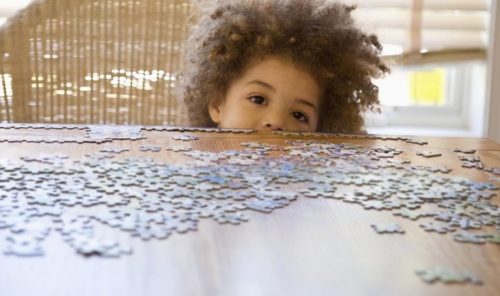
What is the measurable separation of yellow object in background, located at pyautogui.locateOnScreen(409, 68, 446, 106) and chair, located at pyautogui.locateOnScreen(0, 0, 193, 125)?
1.17m

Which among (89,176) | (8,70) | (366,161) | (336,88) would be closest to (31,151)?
(89,176)

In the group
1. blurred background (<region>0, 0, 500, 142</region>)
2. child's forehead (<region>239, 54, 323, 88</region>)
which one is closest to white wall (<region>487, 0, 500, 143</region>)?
blurred background (<region>0, 0, 500, 142</region>)

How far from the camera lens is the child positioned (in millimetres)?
1577

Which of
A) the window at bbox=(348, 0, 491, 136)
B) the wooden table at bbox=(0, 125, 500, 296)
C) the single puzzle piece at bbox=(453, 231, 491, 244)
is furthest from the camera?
the window at bbox=(348, 0, 491, 136)

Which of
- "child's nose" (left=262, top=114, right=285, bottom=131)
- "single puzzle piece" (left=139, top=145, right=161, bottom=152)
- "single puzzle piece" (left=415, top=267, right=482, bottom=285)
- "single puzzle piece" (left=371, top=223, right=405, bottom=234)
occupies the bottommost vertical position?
"single puzzle piece" (left=415, top=267, right=482, bottom=285)

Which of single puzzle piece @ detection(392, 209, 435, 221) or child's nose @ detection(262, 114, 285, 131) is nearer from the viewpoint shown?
single puzzle piece @ detection(392, 209, 435, 221)

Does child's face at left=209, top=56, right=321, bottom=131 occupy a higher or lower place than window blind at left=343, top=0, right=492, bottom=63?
lower

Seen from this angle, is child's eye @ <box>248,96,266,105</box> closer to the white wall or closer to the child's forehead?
the child's forehead

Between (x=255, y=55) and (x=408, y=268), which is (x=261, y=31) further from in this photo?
(x=408, y=268)

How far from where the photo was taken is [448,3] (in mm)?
2648

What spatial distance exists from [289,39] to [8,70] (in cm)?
87

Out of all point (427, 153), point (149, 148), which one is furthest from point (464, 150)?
point (149, 148)

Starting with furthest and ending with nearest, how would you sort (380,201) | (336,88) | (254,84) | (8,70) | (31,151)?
(8,70) < (336,88) < (254,84) < (31,151) < (380,201)

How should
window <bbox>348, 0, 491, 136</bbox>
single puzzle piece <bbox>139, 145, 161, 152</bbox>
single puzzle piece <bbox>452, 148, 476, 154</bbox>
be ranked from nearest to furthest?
single puzzle piece <bbox>139, 145, 161, 152</bbox> < single puzzle piece <bbox>452, 148, 476, 154</bbox> < window <bbox>348, 0, 491, 136</bbox>
